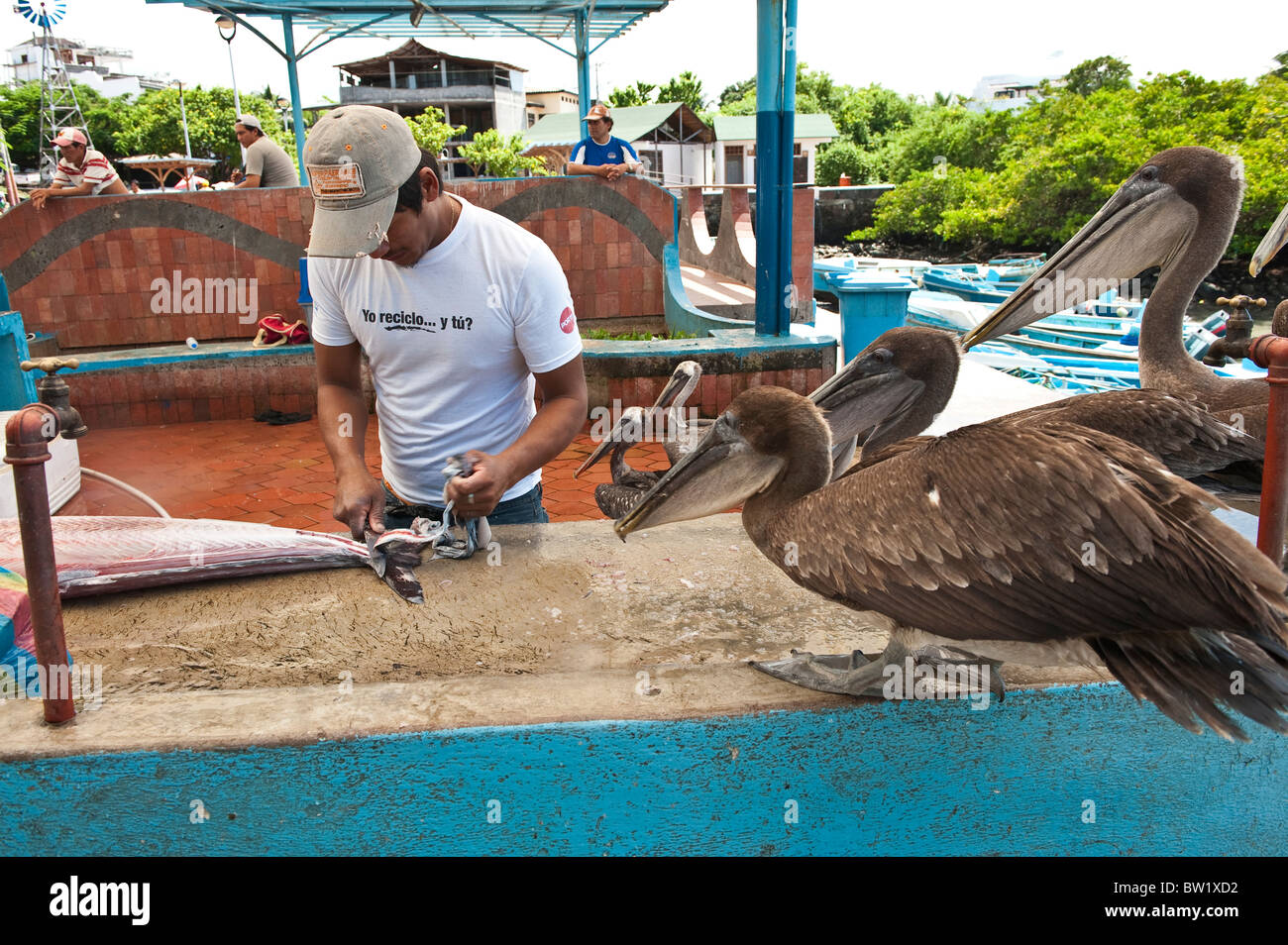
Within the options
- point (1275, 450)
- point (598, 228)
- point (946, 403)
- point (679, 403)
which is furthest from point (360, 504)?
point (598, 228)

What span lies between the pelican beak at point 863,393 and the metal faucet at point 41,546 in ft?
5.85

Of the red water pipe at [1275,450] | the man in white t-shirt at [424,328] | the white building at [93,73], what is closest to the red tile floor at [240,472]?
the man in white t-shirt at [424,328]

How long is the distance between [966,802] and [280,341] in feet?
21.2

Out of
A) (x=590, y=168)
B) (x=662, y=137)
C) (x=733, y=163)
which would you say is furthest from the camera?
(x=733, y=163)

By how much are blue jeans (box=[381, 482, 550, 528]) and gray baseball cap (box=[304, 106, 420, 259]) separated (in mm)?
857

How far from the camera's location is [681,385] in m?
5.11

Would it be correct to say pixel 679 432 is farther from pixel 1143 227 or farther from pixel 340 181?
pixel 340 181

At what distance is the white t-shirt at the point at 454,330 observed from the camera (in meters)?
2.48

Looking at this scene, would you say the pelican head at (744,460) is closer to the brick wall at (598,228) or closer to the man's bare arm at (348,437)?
the man's bare arm at (348,437)

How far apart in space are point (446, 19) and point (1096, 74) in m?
31.0

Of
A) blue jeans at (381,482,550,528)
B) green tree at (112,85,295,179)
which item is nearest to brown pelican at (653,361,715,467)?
blue jeans at (381,482,550,528)

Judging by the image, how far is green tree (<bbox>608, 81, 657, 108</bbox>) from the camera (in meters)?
48.8

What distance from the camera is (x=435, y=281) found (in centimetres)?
247
